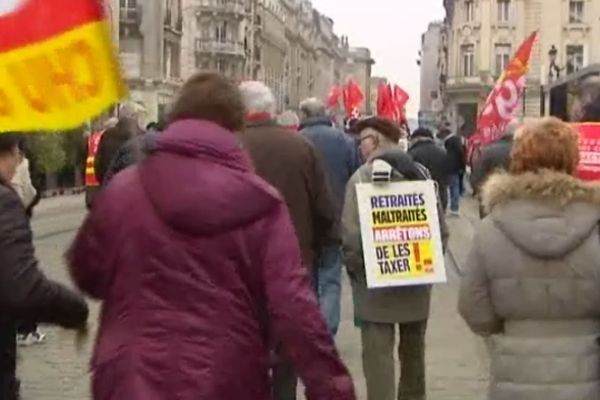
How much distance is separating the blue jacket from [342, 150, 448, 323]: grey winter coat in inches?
154

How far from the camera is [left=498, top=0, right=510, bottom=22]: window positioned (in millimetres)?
91625

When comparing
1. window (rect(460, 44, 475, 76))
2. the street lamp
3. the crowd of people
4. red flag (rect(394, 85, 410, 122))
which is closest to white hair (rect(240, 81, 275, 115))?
the crowd of people

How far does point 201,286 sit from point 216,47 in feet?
354

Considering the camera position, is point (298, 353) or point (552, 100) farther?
point (552, 100)

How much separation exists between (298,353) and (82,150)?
1477 inches

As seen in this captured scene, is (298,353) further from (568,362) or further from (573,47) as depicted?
(573,47)

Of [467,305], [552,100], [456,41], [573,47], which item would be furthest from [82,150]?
[456,41]

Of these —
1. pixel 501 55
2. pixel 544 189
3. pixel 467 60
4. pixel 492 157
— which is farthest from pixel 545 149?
pixel 467 60

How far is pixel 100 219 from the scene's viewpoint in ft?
15.1

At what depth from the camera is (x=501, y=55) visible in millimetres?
94125

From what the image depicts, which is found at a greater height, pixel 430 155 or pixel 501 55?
pixel 501 55

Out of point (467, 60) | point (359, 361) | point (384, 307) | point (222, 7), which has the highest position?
point (222, 7)

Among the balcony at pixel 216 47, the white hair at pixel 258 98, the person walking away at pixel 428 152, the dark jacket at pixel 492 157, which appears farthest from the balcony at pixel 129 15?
the white hair at pixel 258 98

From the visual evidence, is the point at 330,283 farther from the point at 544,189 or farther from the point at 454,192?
the point at 454,192
